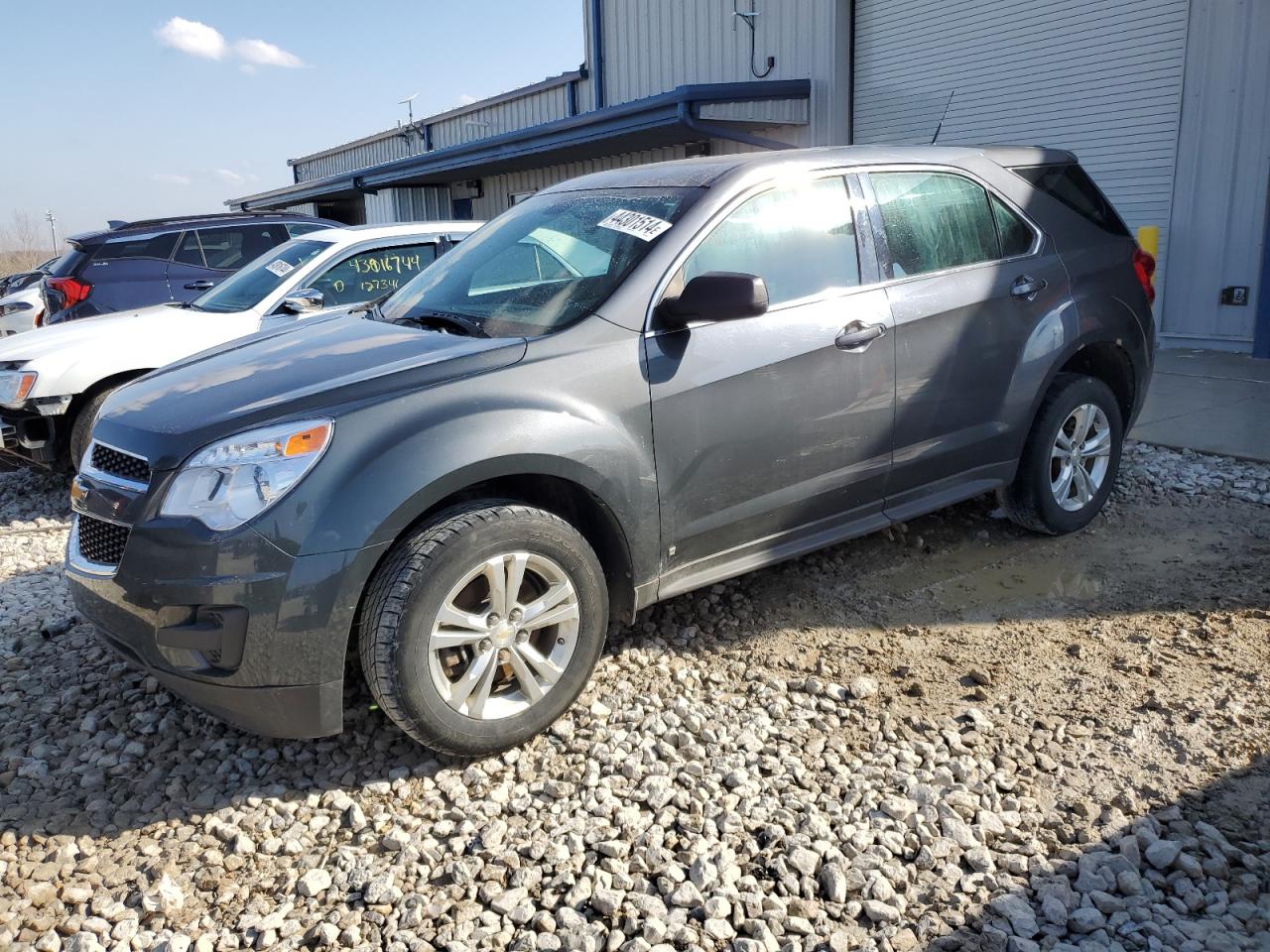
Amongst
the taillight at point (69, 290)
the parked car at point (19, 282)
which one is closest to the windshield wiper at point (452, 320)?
the taillight at point (69, 290)

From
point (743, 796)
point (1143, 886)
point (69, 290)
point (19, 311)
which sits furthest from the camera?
point (19, 311)

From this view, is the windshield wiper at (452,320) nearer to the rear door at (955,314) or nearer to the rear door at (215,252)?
the rear door at (955,314)

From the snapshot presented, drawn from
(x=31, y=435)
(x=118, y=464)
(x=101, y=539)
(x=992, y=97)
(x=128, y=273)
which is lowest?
(x=31, y=435)

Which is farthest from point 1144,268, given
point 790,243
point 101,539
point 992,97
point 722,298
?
point 992,97

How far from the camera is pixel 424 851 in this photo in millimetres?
2750

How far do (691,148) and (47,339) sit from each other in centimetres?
1057

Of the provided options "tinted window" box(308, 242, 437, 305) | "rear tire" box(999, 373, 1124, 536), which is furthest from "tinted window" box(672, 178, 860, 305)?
"tinted window" box(308, 242, 437, 305)

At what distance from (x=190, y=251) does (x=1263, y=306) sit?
9577 millimetres

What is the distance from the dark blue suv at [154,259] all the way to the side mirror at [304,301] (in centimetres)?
217

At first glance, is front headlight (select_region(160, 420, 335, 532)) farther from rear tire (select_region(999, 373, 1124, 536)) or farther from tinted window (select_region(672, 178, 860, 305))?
rear tire (select_region(999, 373, 1124, 536))

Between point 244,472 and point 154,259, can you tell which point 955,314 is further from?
point 154,259

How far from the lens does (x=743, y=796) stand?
115 inches

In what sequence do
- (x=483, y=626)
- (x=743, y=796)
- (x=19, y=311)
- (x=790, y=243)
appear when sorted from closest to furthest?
(x=743, y=796)
(x=483, y=626)
(x=790, y=243)
(x=19, y=311)

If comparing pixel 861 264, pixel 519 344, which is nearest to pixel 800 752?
pixel 519 344
